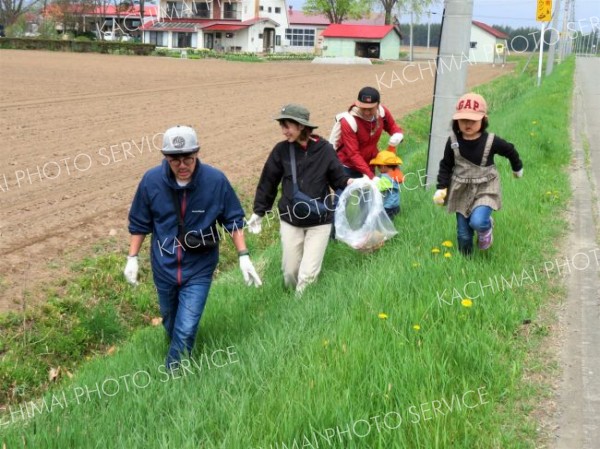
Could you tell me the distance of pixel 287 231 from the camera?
5.92m

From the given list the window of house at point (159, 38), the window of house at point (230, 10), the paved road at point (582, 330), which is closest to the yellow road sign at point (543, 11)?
the paved road at point (582, 330)

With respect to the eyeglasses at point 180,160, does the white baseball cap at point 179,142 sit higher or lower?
higher

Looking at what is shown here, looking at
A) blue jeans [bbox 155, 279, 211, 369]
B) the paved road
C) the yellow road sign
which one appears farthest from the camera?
the yellow road sign

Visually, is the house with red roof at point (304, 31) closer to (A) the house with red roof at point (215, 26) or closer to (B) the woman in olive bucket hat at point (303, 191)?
(A) the house with red roof at point (215, 26)

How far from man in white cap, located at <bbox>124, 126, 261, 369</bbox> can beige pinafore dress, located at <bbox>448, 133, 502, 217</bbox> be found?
73.8 inches

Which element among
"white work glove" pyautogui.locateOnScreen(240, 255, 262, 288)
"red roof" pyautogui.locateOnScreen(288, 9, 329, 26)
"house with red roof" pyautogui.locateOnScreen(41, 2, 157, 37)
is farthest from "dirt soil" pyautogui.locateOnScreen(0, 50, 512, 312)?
"red roof" pyautogui.locateOnScreen(288, 9, 329, 26)

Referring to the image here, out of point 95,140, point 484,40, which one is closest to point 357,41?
point 484,40

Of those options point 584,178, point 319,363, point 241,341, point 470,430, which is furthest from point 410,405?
point 584,178

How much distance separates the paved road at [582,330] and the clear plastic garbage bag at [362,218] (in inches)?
Result: 64.0

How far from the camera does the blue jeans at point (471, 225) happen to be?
5.48 metres

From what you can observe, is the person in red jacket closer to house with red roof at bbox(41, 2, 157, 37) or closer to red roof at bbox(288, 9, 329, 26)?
house with red roof at bbox(41, 2, 157, 37)

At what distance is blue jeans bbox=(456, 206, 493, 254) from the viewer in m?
5.48

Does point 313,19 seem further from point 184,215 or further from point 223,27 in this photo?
point 184,215

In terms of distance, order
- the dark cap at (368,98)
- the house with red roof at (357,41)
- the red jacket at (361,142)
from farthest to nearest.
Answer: the house with red roof at (357,41) < the red jacket at (361,142) < the dark cap at (368,98)
